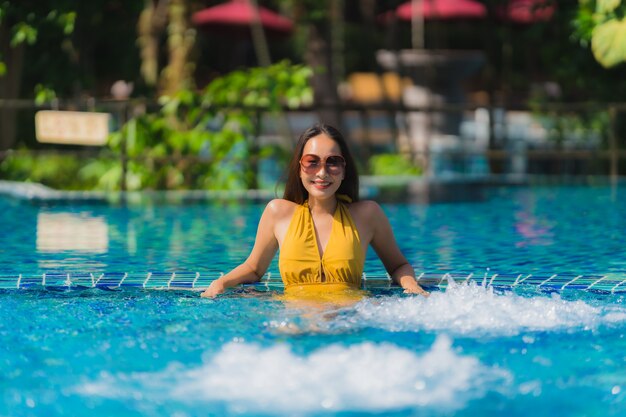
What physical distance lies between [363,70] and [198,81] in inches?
221

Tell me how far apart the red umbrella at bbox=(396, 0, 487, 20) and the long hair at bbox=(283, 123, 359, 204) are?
1655 cm

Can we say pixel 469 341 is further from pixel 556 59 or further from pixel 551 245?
pixel 556 59

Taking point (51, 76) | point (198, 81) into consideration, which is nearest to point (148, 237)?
point (51, 76)

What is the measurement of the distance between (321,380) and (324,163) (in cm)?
153

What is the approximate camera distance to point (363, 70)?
3275 cm

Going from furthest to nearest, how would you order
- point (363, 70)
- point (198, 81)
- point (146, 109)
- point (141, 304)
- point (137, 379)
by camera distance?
1. point (363, 70)
2. point (198, 81)
3. point (146, 109)
4. point (141, 304)
5. point (137, 379)

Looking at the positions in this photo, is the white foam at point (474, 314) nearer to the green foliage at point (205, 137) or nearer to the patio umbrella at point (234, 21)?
the green foliage at point (205, 137)

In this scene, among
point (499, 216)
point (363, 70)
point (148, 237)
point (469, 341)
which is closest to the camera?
point (469, 341)

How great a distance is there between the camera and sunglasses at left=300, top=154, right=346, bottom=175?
5551mm

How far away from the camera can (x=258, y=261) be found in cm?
589

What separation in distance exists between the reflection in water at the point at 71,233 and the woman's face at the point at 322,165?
3.82 meters

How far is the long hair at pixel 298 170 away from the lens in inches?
221

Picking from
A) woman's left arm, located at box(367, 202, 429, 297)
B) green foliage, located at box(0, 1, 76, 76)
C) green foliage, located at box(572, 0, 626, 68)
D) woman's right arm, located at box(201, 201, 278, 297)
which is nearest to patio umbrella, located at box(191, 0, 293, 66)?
green foliage, located at box(0, 1, 76, 76)

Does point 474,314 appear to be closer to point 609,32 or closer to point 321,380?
point 321,380
